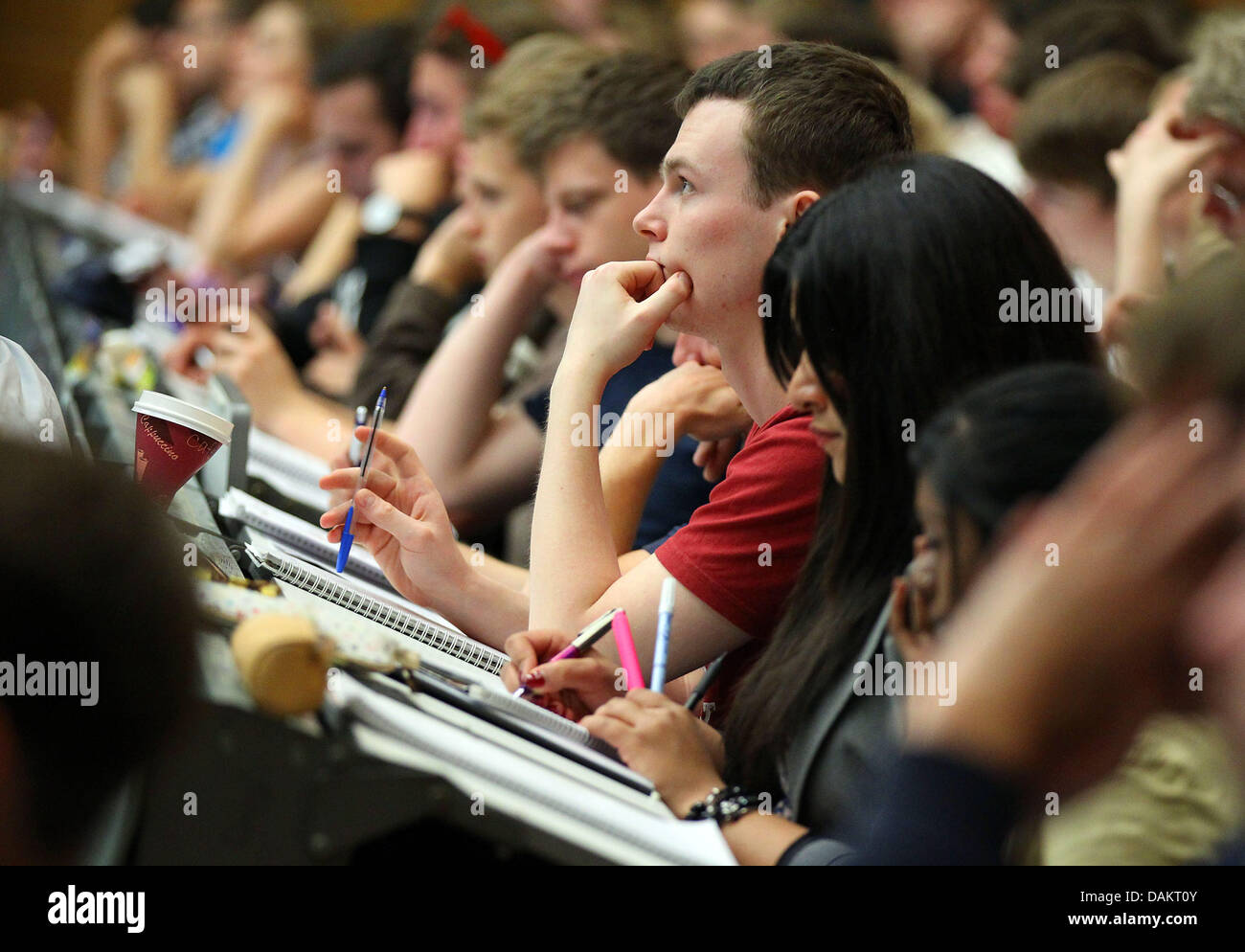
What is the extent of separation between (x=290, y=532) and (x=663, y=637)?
23.3 inches

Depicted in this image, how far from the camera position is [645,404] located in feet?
5.86

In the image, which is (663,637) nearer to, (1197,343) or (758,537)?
(758,537)

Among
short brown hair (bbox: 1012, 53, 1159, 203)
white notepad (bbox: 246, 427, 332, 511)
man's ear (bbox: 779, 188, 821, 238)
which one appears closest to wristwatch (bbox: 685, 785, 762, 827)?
man's ear (bbox: 779, 188, 821, 238)

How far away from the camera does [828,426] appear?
1.27 m

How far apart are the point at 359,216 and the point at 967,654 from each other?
149 inches

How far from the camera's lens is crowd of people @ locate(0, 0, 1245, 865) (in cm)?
76

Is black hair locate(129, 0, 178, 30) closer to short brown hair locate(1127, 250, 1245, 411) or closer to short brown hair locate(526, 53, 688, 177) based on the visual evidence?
short brown hair locate(526, 53, 688, 177)

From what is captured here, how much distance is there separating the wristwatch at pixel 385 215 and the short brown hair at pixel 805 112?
2.14 m

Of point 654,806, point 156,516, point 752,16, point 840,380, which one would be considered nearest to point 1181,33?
point 752,16

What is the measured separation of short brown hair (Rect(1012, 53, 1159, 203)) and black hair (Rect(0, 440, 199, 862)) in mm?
2119

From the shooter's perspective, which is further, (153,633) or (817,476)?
(817,476)

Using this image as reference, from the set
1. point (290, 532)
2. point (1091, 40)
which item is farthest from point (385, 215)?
point (290, 532)
